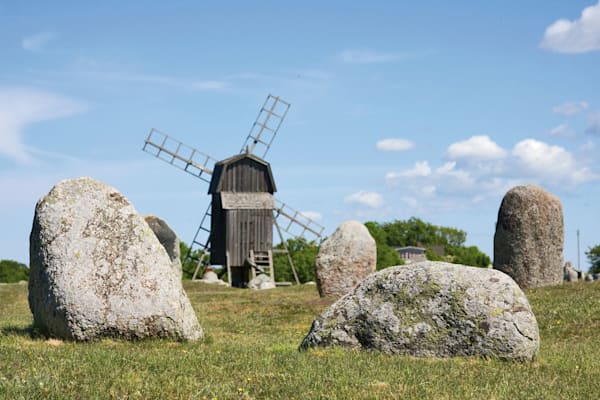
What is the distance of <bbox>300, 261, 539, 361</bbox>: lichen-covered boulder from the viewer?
12633 mm

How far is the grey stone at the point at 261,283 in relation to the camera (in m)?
46.7

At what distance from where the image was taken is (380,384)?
32.7ft

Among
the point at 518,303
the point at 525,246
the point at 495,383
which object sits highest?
the point at 525,246

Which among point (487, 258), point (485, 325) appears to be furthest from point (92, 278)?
point (487, 258)

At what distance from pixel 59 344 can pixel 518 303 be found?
7.83 meters

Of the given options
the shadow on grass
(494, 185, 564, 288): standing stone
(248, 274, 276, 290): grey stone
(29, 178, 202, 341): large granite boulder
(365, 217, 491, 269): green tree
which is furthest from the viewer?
(365, 217, 491, 269): green tree

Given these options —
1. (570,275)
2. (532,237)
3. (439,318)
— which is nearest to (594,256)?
(570,275)

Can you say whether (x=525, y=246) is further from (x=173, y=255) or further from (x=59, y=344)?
(x=59, y=344)

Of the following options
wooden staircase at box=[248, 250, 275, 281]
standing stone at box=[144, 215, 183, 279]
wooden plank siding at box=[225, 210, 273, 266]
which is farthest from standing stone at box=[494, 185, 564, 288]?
wooden plank siding at box=[225, 210, 273, 266]

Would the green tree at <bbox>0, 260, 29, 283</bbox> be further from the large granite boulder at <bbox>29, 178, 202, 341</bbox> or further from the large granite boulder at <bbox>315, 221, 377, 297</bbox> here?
the large granite boulder at <bbox>29, 178, 202, 341</bbox>

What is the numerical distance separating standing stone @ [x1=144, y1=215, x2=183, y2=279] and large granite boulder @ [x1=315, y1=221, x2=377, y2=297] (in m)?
6.68

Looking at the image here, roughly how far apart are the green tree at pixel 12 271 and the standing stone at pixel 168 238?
100ft

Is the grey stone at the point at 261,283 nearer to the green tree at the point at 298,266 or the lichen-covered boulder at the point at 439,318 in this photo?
the green tree at the point at 298,266

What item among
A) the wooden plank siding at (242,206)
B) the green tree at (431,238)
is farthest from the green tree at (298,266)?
the green tree at (431,238)
